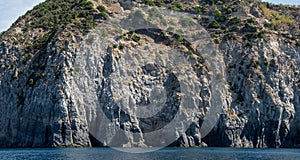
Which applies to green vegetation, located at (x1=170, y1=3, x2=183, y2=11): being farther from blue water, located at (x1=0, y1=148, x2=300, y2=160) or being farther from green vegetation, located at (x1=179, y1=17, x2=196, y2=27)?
blue water, located at (x1=0, y1=148, x2=300, y2=160)

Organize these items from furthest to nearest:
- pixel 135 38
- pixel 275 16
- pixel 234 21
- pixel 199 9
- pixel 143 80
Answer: pixel 275 16, pixel 199 9, pixel 234 21, pixel 135 38, pixel 143 80

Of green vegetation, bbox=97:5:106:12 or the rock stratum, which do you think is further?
green vegetation, bbox=97:5:106:12

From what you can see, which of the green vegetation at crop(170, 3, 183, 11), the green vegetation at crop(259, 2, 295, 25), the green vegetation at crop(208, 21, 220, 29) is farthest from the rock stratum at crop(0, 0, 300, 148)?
the green vegetation at crop(170, 3, 183, 11)

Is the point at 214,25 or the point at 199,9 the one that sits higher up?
the point at 199,9

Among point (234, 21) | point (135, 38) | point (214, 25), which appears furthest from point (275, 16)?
point (135, 38)

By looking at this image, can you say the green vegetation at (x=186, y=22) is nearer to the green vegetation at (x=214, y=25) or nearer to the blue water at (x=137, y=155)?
the green vegetation at (x=214, y=25)

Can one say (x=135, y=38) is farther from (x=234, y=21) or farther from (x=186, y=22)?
(x=234, y=21)

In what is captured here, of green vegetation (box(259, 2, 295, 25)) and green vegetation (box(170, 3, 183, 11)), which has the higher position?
green vegetation (box(170, 3, 183, 11))

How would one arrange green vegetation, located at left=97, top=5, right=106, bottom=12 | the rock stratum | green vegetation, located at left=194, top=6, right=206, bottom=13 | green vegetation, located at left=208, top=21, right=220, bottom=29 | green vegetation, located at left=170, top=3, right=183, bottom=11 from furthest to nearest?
green vegetation, located at left=170, top=3, right=183, bottom=11
green vegetation, located at left=194, top=6, right=206, bottom=13
green vegetation, located at left=208, top=21, right=220, bottom=29
green vegetation, located at left=97, top=5, right=106, bottom=12
the rock stratum

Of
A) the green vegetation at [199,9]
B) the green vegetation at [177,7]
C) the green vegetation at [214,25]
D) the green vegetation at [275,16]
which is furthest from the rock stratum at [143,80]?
the green vegetation at [177,7]
